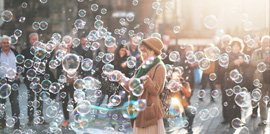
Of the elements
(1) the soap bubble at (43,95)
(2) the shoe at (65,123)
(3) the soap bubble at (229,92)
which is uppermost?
(1) the soap bubble at (43,95)

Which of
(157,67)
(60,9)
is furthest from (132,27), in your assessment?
(157,67)

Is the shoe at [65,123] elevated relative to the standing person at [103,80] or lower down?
lower down

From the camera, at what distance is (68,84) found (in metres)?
7.69

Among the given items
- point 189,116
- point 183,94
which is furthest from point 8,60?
point 189,116

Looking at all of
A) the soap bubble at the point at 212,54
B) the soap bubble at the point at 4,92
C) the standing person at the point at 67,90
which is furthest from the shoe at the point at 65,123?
the soap bubble at the point at 212,54

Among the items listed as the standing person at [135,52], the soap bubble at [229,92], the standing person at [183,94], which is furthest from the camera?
the standing person at [135,52]

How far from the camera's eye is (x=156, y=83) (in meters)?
4.25

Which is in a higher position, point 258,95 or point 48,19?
point 48,19

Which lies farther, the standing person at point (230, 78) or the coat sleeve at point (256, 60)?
the coat sleeve at point (256, 60)

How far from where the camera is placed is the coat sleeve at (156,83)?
4191 millimetres

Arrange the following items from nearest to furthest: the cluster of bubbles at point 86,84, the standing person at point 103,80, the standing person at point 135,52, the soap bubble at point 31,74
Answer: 1. the cluster of bubbles at point 86,84
2. the soap bubble at point 31,74
3. the standing person at point 103,80
4. the standing person at point 135,52

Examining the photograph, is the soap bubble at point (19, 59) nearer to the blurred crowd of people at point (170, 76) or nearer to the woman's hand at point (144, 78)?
the blurred crowd of people at point (170, 76)

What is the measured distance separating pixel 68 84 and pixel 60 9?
17.5 meters

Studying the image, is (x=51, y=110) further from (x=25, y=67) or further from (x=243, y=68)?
(x=243, y=68)
